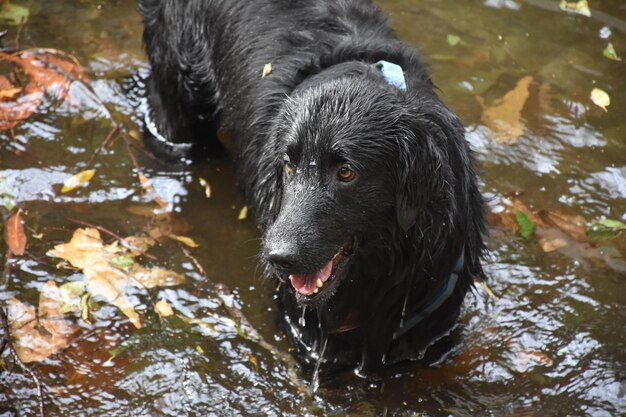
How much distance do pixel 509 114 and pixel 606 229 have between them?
4.76 ft

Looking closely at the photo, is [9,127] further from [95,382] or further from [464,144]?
[464,144]

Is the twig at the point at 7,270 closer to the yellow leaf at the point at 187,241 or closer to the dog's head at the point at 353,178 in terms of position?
the yellow leaf at the point at 187,241

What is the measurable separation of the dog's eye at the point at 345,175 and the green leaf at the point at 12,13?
13.4 ft

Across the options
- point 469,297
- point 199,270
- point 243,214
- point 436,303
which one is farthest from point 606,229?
point 199,270

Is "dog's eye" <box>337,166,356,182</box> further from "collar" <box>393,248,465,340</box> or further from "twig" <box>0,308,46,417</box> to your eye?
"twig" <box>0,308,46,417</box>

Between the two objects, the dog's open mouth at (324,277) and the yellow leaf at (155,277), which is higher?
the dog's open mouth at (324,277)

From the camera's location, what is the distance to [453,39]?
657 cm

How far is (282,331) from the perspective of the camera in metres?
4.52

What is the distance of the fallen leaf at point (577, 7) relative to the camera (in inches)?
267

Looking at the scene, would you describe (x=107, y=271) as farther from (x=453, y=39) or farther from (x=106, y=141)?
(x=453, y=39)

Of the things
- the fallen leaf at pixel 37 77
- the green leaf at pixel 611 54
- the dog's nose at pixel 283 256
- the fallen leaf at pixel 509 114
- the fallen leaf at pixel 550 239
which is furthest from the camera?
the green leaf at pixel 611 54

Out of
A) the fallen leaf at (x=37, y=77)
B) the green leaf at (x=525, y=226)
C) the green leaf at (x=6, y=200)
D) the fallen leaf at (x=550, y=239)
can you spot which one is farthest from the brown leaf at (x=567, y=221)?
the fallen leaf at (x=37, y=77)

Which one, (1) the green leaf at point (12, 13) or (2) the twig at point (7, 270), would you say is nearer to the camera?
(2) the twig at point (7, 270)

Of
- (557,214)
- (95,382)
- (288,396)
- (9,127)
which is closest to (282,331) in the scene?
(288,396)
